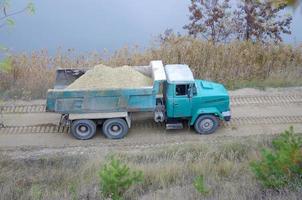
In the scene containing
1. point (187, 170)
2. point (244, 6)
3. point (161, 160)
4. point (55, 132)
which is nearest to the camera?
point (187, 170)

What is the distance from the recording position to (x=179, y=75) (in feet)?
39.6

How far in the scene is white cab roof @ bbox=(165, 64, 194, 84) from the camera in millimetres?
11789

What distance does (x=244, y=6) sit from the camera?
59.6 ft

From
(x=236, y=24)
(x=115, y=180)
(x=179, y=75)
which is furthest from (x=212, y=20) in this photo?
(x=115, y=180)

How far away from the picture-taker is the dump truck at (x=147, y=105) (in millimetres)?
11578

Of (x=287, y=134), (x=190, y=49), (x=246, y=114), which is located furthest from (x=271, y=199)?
(x=190, y=49)

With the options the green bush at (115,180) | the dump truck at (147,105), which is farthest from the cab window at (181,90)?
the green bush at (115,180)

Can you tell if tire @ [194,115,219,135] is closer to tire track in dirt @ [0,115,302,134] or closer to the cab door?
the cab door

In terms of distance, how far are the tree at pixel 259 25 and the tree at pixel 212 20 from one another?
385mm

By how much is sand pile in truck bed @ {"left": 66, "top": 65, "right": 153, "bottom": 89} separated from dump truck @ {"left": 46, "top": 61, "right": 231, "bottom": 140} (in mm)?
275

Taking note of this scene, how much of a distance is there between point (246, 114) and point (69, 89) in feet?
15.3

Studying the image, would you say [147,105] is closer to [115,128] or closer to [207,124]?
[115,128]

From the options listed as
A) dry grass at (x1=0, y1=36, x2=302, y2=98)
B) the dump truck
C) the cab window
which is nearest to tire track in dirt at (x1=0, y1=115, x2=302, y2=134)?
the dump truck

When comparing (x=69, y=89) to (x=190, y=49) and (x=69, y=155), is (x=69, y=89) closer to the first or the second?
(x=69, y=155)
